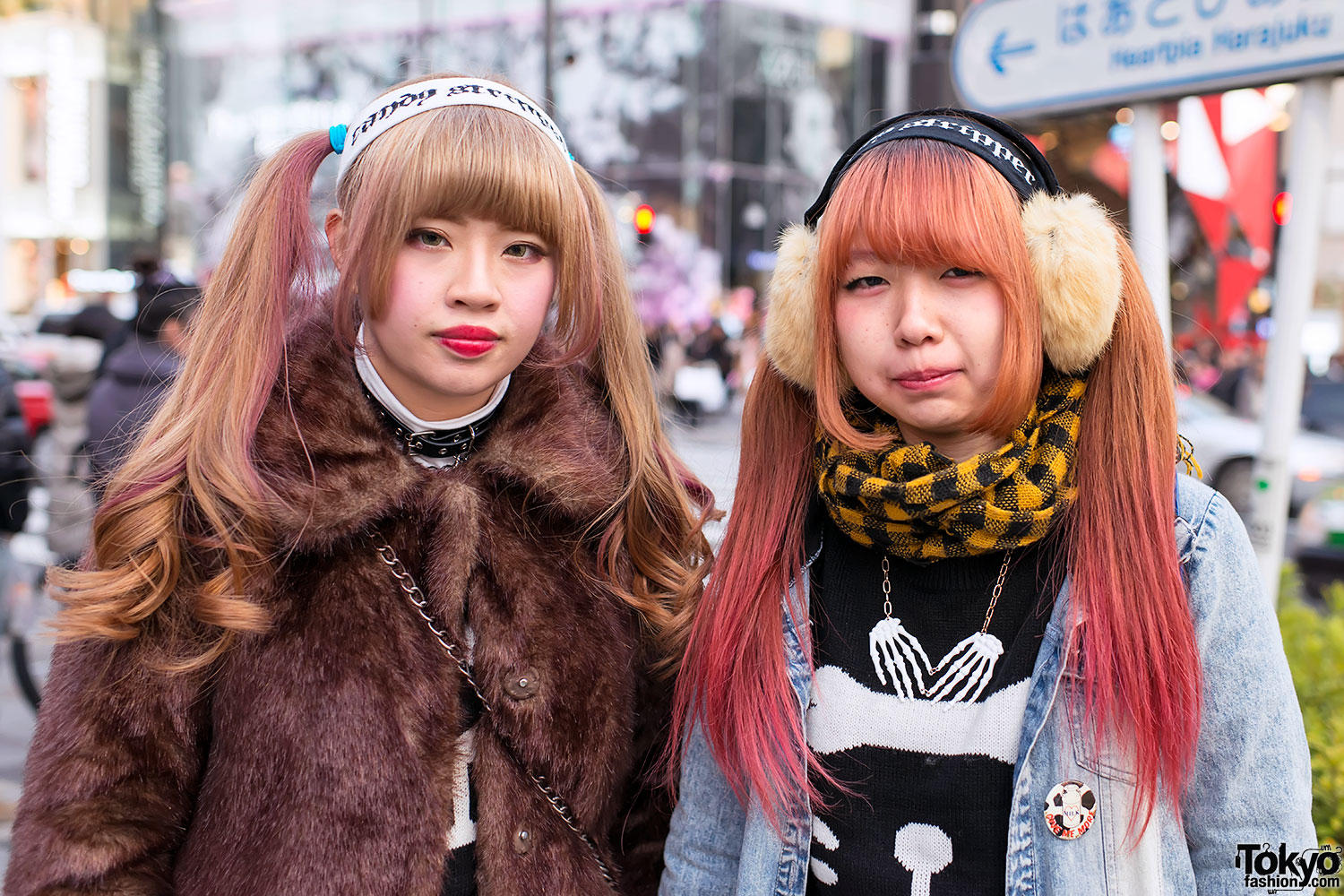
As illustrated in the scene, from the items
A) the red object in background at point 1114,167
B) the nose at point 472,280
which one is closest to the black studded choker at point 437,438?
the nose at point 472,280

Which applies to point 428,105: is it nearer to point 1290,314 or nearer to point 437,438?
point 437,438

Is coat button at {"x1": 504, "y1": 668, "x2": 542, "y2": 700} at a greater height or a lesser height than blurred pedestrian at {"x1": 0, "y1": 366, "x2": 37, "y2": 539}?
lesser

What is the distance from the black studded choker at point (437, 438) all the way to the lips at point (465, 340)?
→ 22 centimetres

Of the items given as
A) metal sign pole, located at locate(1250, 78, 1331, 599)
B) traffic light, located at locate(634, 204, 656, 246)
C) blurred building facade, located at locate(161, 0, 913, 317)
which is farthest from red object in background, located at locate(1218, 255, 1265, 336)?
metal sign pole, located at locate(1250, 78, 1331, 599)

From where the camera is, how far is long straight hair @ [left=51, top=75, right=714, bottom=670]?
1.79 meters

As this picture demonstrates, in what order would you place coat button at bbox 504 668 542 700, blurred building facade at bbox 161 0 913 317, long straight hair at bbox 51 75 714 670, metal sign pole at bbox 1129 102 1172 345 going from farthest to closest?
blurred building facade at bbox 161 0 913 317, metal sign pole at bbox 1129 102 1172 345, coat button at bbox 504 668 542 700, long straight hair at bbox 51 75 714 670

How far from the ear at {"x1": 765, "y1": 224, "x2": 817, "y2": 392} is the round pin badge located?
74cm

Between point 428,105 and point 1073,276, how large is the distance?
108 cm

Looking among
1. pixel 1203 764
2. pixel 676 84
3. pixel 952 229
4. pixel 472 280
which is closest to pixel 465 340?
pixel 472 280

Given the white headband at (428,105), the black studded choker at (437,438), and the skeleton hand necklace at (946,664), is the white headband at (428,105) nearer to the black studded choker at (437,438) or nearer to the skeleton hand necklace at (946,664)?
the black studded choker at (437,438)

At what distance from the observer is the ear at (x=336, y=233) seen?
2.00 meters

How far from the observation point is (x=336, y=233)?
2.03 metres

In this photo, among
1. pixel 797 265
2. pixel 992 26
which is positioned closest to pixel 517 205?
pixel 797 265

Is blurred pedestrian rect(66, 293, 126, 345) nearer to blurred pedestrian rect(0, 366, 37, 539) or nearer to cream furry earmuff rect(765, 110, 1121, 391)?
blurred pedestrian rect(0, 366, 37, 539)
